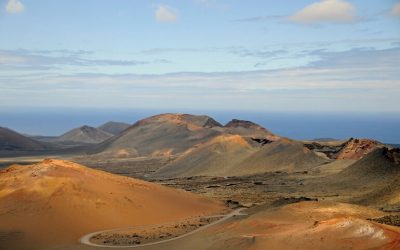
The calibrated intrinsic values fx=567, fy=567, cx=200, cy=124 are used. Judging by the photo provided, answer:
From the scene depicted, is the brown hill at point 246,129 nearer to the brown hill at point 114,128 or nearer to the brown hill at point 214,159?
the brown hill at point 214,159

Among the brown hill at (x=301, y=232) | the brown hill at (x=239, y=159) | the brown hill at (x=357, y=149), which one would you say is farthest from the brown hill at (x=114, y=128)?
the brown hill at (x=301, y=232)

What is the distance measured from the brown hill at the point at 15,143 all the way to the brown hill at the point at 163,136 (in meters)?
18.7

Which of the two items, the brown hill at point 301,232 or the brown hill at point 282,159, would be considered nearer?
the brown hill at point 301,232

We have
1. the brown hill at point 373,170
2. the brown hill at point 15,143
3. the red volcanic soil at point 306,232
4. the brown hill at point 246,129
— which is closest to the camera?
the red volcanic soil at point 306,232

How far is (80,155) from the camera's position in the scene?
10544cm

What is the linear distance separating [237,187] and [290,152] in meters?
21.0

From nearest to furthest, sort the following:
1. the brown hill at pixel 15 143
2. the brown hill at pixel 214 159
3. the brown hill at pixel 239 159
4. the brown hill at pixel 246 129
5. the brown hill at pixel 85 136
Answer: the brown hill at pixel 239 159 → the brown hill at pixel 214 159 → the brown hill at pixel 246 129 → the brown hill at pixel 15 143 → the brown hill at pixel 85 136

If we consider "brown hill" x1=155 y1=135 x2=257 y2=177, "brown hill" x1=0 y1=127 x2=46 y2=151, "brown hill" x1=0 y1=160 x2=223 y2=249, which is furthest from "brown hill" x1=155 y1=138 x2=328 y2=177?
"brown hill" x1=0 y1=127 x2=46 y2=151

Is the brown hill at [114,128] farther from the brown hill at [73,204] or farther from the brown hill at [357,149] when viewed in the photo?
the brown hill at [73,204]

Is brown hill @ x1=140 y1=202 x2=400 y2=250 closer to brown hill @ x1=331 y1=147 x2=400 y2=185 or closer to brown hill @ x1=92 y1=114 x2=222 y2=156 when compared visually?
brown hill @ x1=331 y1=147 x2=400 y2=185

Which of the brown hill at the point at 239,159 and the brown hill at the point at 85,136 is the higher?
the brown hill at the point at 85,136

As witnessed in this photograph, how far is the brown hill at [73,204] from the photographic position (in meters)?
31.4

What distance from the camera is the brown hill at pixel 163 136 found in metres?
107

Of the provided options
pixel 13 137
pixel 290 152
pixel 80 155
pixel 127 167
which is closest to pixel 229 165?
pixel 290 152
